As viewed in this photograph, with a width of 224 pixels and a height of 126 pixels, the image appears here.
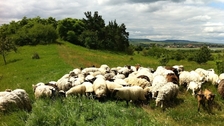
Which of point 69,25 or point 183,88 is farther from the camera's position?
point 69,25

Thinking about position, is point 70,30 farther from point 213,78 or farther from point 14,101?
point 14,101

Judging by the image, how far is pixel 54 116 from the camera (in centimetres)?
1035

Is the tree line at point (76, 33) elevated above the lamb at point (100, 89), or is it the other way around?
the tree line at point (76, 33)

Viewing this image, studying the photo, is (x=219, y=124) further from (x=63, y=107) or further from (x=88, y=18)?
(x=88, y=18)

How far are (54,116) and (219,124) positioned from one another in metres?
8.71

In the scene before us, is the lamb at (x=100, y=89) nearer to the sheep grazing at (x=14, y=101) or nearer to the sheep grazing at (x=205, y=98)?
the sheep grazing at (x=14, y=101)

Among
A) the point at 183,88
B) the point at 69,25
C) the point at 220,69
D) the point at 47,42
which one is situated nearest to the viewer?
the point at 183,88

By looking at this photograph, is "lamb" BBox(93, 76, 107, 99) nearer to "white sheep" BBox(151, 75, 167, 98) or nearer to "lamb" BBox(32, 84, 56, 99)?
"lamb" BBox(32, 84, 56, 99)

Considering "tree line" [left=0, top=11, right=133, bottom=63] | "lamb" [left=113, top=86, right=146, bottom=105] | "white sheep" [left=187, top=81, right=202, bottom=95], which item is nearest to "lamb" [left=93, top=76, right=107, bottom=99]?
"lamb" [left=113, top=86, right=146, bottom=105]

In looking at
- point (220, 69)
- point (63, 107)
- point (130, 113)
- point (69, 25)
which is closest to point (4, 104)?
point (63, 107)

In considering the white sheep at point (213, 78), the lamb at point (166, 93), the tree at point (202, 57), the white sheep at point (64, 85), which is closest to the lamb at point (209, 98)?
the lamb at point (166, 93)

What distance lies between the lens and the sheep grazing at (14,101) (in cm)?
1152

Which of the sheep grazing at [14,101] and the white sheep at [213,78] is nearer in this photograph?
the sheep grazing at [14,101]

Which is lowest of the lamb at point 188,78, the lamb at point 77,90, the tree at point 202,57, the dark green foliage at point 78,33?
the tree at point 202,57
